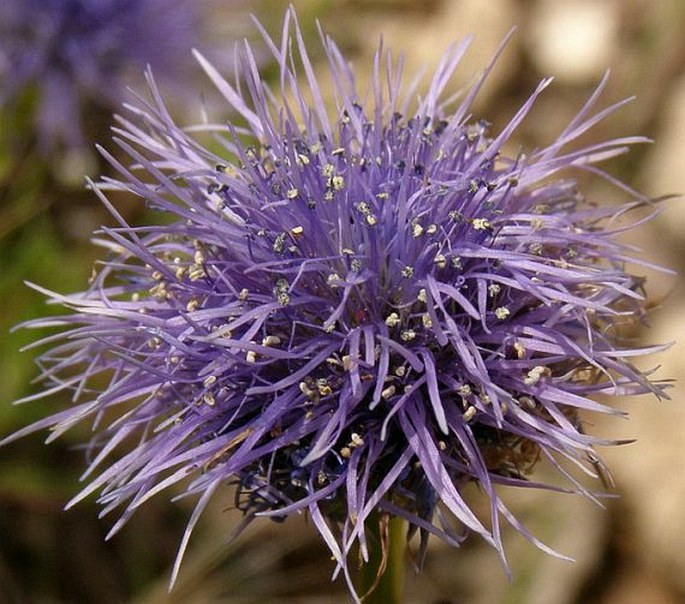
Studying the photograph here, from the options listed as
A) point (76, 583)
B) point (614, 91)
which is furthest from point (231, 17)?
point (76, 583)

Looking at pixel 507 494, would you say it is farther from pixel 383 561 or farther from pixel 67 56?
pixel 383 561

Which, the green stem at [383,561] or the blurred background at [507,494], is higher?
the green stem at [383,561]

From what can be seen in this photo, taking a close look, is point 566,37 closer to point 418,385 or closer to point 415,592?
point 415,592

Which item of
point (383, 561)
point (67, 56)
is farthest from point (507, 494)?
point (383, 561)

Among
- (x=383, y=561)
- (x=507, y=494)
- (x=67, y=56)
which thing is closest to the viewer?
(x=383, y=561)

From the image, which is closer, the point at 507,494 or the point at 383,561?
the point at 383,561

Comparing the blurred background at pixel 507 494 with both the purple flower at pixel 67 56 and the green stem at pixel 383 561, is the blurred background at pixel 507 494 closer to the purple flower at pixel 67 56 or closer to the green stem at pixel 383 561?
the purple flower at pixel 67 56

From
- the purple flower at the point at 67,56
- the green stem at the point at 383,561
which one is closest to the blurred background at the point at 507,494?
the purple flower at the point at 67,56
